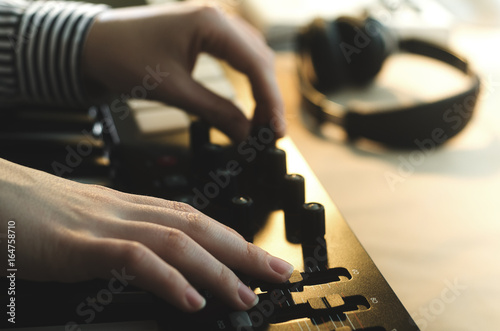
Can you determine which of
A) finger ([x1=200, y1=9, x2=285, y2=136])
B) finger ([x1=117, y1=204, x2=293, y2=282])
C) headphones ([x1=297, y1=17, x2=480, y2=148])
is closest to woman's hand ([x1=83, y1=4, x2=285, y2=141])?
finger ([x1=200, y1=9, x2=285, y2=136])

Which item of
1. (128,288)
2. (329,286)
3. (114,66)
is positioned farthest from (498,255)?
(114,66)

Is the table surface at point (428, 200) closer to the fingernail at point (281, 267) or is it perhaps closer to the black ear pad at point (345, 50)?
the black ear pad at point (345, 50)

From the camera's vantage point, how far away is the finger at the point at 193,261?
370 millimetres

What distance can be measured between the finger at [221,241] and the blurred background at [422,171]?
17 cm

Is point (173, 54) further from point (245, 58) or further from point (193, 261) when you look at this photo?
point (193, 261)

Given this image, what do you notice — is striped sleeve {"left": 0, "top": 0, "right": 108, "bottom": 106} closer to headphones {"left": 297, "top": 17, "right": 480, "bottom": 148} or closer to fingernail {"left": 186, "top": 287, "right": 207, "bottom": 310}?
headphones {"left": 297, "top": 17, "right": 480, "bottom": 148}

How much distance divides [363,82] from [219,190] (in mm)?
462

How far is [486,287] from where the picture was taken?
1.70 ft

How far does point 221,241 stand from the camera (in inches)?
16.0

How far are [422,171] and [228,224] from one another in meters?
0.33

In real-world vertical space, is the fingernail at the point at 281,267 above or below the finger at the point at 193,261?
above

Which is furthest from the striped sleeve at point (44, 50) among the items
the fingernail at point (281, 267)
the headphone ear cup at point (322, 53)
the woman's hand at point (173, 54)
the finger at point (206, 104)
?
the fingernail at point (281, 267)

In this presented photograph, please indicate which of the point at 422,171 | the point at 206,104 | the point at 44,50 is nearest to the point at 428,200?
the point at 422,171

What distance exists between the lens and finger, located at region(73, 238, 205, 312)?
36 centimetres
